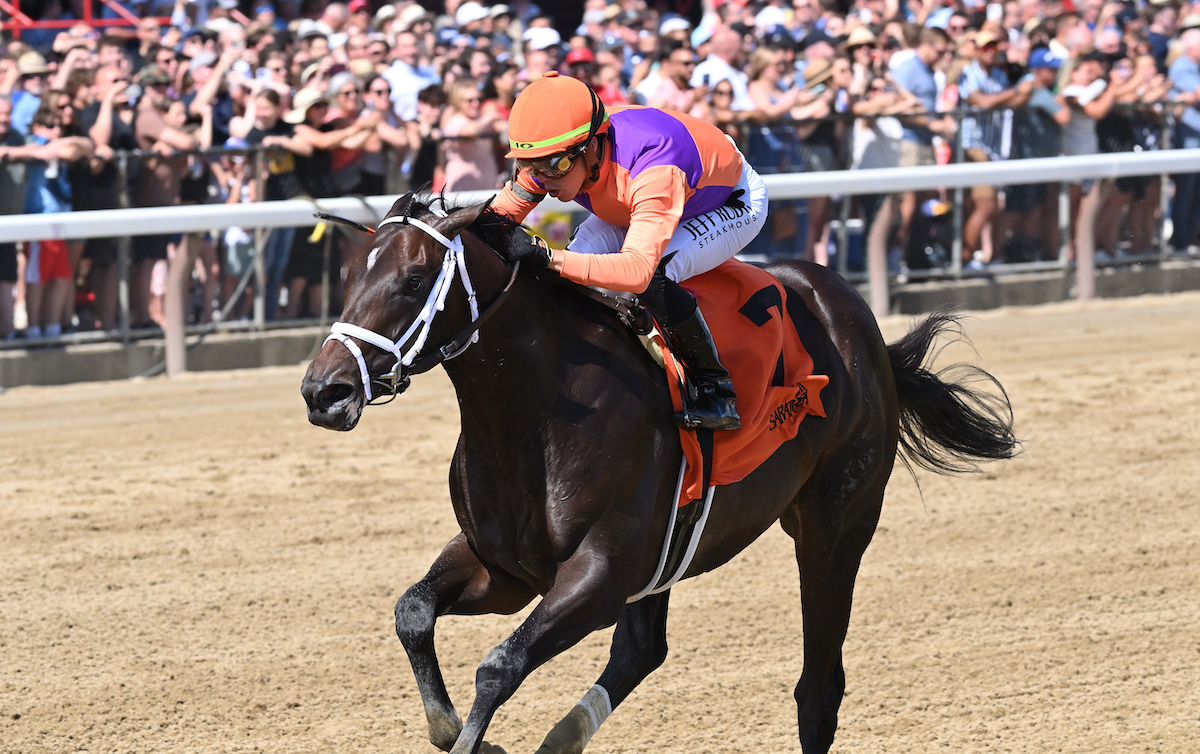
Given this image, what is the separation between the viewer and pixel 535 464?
3549 millimetres

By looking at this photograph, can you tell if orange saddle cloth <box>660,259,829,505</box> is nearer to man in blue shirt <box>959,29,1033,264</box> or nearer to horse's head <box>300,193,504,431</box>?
horse's head <box>300,193,504,431</box>

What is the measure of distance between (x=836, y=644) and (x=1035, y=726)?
75 cm

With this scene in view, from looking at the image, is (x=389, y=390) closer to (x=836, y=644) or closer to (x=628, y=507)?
(x=628, y=507)

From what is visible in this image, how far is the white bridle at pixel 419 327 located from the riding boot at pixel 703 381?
2.00 ft

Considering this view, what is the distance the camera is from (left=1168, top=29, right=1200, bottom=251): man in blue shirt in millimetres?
11414

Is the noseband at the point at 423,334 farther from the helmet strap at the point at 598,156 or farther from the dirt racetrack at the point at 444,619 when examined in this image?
the dirt racetrack at the point at 444,619

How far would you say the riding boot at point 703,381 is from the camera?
3754 millimetres

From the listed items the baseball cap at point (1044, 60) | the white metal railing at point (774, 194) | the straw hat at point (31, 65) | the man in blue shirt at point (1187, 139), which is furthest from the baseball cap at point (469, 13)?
the man in blue shirt at point (1187, 139)

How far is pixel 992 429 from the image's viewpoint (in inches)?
194

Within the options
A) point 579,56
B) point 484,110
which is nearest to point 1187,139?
point 579,56

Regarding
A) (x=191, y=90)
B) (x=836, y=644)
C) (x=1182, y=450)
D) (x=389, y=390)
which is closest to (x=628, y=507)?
(x=389, y=390)

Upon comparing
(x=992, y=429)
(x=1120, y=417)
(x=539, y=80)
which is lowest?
(x=1120, y=417)

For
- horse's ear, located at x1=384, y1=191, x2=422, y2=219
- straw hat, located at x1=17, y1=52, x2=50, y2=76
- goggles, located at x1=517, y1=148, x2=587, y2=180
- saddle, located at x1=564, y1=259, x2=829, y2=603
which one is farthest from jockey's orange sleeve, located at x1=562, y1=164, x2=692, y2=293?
straw hat, located at x1=17, y1=52, x2=50, y2=76

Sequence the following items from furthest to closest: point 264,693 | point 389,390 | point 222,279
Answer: point 222,279, point 264,693, point 389,390
